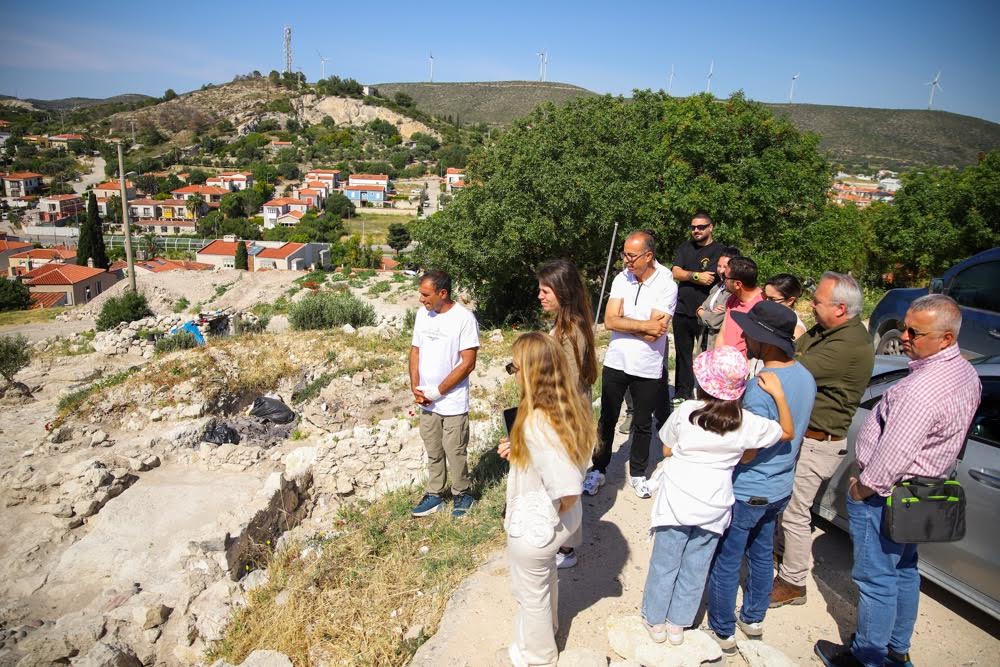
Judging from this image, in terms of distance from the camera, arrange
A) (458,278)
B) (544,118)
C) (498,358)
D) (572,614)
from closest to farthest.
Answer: (572,614) < (498,358) < (458,278) < (544,118)

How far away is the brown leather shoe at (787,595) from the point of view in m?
3.35

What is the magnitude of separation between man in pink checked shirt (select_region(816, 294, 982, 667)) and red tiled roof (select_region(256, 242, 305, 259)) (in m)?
47.1

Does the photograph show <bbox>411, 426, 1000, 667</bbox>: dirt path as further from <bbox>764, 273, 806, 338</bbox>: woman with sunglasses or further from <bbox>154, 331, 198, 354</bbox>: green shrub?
<bbox>154, 331, 198, 354</bbox>: green shrub

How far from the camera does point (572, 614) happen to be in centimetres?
329

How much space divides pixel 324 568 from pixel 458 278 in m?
14.8

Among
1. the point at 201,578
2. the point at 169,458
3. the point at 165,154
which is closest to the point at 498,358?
the point at 169,458

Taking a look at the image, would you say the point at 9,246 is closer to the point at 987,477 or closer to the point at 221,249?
the point at 221,249

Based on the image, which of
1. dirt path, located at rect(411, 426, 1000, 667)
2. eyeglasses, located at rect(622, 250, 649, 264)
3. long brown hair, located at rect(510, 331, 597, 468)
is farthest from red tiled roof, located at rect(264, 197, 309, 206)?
long brown hair, located at rect(510, 331, 597, 468)

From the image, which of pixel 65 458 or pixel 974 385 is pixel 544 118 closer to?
pixel 65 458

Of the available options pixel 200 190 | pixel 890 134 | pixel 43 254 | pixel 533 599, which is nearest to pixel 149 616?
pixel 533 599

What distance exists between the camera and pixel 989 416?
3.13 m

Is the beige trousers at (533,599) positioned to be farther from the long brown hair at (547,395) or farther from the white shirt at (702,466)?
the white shirt at (702,466)

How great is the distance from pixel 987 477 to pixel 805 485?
0.89 metres

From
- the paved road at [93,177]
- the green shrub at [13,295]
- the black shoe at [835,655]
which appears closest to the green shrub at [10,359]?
the black shoe at [835,655]
